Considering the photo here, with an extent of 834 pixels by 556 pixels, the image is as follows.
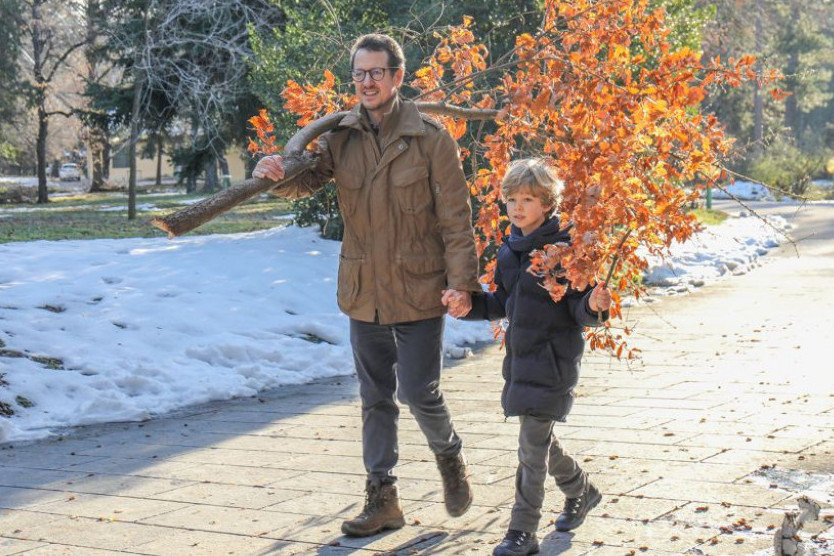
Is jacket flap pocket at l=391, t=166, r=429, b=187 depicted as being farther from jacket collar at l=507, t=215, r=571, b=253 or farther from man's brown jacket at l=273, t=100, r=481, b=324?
jacket collar at l=507, t=215, r=571, b=253

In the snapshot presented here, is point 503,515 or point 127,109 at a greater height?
point 127,109

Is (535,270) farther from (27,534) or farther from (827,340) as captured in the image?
(827,340)

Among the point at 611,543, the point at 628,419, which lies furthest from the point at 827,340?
the point at 611,543

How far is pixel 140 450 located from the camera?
6.44m

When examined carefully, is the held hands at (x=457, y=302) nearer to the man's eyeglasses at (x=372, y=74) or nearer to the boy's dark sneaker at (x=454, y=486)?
the boy's dark sneaker at (x=454, y=486)

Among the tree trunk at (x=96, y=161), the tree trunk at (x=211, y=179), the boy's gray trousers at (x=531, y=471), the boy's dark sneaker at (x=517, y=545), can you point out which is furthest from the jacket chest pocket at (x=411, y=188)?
the tree trunk at (x=96, y=161)

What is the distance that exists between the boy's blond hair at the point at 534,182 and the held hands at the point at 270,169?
2.88 ft

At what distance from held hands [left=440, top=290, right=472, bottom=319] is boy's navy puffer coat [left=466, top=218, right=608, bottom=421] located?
0.53 feet

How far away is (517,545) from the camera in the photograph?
4.30 meters

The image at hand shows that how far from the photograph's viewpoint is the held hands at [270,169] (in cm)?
442

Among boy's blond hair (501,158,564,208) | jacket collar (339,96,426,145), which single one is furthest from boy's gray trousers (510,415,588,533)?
jacket collar (339,96,426,145)

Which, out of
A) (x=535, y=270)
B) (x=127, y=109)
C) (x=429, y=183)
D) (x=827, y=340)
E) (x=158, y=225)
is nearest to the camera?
(x=158, y=225)

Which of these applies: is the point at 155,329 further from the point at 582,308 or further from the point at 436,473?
the point at 582,308

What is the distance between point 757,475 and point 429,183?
2.21 metres
